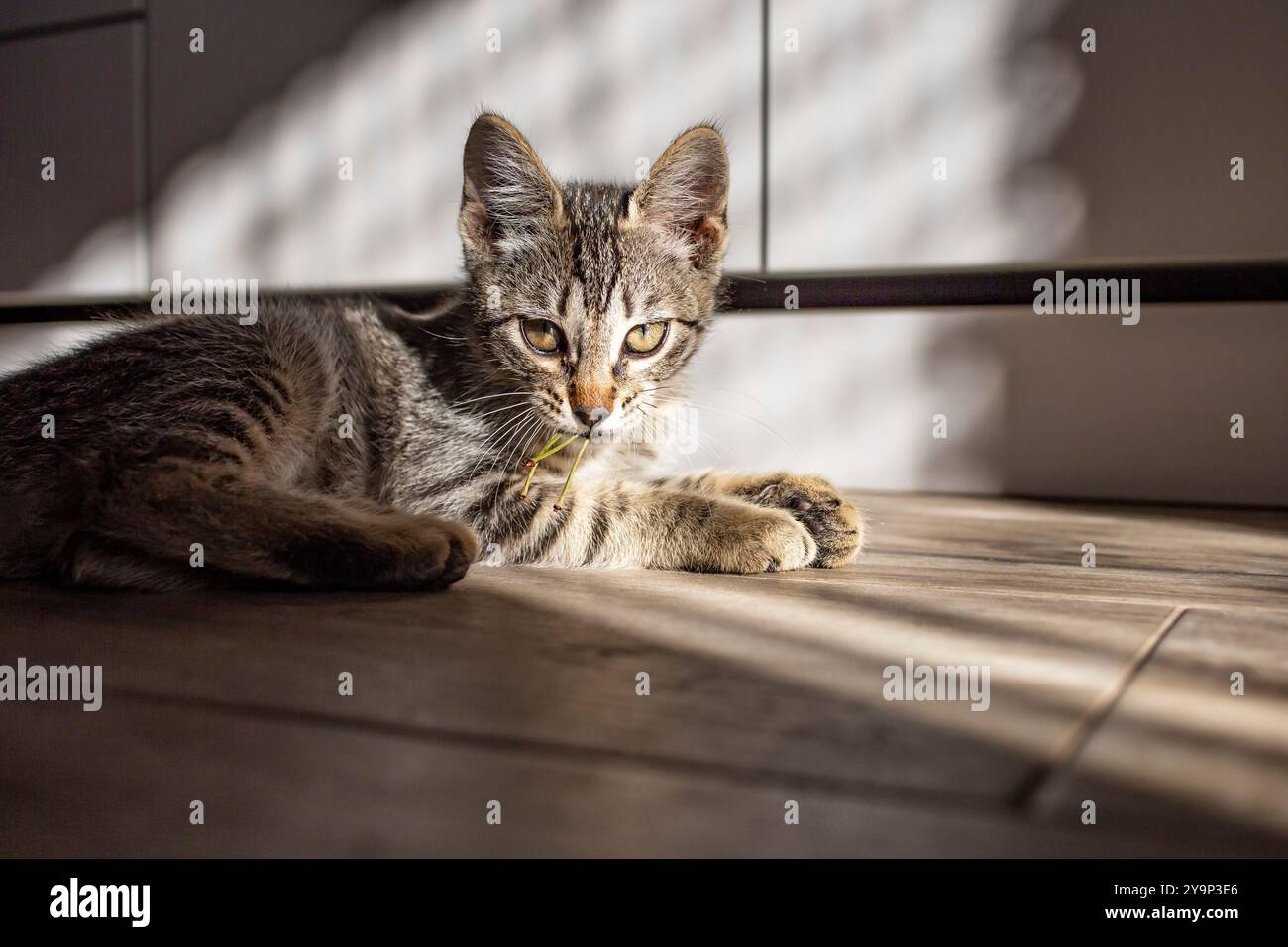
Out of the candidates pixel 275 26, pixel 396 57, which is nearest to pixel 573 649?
pixel 396 57

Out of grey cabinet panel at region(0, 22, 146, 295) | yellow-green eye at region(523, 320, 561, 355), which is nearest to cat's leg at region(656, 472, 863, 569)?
yellow-green eye at region(523, 320, 561, 355)

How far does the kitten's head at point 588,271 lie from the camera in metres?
1.52

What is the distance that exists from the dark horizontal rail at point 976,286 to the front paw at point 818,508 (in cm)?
49

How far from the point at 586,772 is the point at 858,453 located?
1878 millimetres

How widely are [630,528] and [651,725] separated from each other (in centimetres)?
74

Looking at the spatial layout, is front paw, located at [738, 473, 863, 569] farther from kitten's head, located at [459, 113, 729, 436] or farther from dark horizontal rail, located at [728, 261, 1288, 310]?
dark horizontal rail, located at [728, 261, 1288, 310]

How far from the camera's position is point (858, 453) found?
2.46m

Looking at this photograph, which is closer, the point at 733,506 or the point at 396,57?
the point at 733,506

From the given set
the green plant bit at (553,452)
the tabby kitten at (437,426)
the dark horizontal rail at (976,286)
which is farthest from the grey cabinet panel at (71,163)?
the green plant bit at (553,452)

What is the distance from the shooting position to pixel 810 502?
5.06 feet

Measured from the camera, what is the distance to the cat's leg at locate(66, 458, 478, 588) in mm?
1190

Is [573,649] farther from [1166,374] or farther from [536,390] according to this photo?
[1166,374]

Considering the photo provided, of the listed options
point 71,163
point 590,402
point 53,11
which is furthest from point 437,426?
point 53,11

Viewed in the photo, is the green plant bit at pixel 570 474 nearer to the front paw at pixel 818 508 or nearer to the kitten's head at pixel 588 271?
the kitten's head at pixel 588 271
